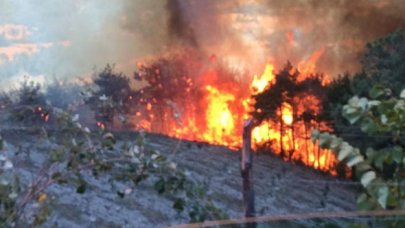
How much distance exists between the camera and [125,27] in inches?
1021

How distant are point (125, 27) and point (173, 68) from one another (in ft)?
9.81

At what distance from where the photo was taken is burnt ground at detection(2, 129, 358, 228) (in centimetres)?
966

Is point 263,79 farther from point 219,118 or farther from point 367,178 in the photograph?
point 367,178

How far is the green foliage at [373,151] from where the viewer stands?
2172 mm

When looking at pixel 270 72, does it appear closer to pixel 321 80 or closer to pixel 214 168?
pixel 321 80

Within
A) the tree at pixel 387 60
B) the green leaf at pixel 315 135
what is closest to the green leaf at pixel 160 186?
the green leaf at pixel 315 135

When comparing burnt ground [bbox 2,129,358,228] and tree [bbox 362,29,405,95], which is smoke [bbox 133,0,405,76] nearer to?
tree [bbox 362,29,405,95]

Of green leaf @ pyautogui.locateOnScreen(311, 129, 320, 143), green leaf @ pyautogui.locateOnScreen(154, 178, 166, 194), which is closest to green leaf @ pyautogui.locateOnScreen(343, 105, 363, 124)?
green leaf @ pyautogui.locateOnScreen(311, 129, 320, 143)

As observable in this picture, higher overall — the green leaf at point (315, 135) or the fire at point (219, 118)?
the fire at point (219, 118)

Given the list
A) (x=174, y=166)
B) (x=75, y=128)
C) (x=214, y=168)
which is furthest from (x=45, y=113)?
(x=214, y=168)

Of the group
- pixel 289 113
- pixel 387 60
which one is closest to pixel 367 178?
pixel 387 60

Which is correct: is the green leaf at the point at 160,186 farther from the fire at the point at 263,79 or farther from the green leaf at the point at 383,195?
the fire at the point at 263,79

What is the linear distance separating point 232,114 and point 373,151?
22401 mm

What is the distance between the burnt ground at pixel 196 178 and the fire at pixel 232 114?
81.2 inches
